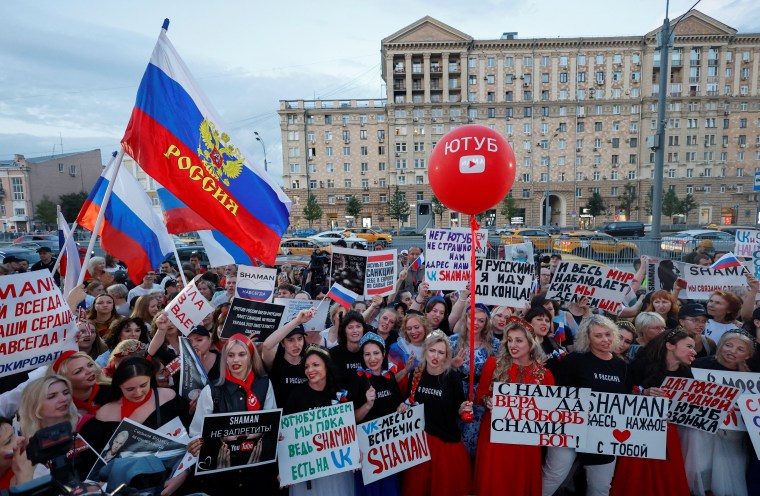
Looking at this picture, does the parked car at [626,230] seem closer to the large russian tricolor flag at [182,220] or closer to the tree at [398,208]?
the tree at [398,208]

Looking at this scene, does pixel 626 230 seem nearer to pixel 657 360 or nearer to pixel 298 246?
pixel 298 246

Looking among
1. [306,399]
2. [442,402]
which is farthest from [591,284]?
[306,399]

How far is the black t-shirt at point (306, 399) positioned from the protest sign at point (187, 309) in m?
1.50

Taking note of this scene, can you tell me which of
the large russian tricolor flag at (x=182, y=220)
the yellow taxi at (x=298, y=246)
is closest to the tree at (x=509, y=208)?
the yellow taxi at (x=298, y=246)

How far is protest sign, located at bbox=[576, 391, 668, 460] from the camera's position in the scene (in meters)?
3.48

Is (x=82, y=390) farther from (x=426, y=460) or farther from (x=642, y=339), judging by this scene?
(x=642, y=339)

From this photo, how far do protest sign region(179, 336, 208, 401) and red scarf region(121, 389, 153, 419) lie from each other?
0.36 metres

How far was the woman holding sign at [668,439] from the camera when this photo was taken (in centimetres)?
357

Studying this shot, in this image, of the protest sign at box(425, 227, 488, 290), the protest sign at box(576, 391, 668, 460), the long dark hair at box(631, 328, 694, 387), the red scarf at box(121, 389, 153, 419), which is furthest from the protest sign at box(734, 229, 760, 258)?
the red scarf at box(121, 389, 153, 419)

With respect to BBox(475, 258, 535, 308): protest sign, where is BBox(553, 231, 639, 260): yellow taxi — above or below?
below

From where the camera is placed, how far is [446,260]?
19.1 ft

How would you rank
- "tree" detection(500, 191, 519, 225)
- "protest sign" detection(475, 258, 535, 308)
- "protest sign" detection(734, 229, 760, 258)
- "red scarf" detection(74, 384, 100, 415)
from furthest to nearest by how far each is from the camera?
"tree" detection(500, 191, 519, 225)
"protest sign" detection(734, 229, 760, 258)
"protest sign" detection(475, 258, 535, 308)
"red scarf" detection(74, 384, 100, 415)

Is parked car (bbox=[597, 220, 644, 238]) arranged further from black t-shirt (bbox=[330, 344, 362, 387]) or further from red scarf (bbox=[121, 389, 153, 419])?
red scarf (bbox=[121, 389, 153, 419])

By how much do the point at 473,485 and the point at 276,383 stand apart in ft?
6.29
